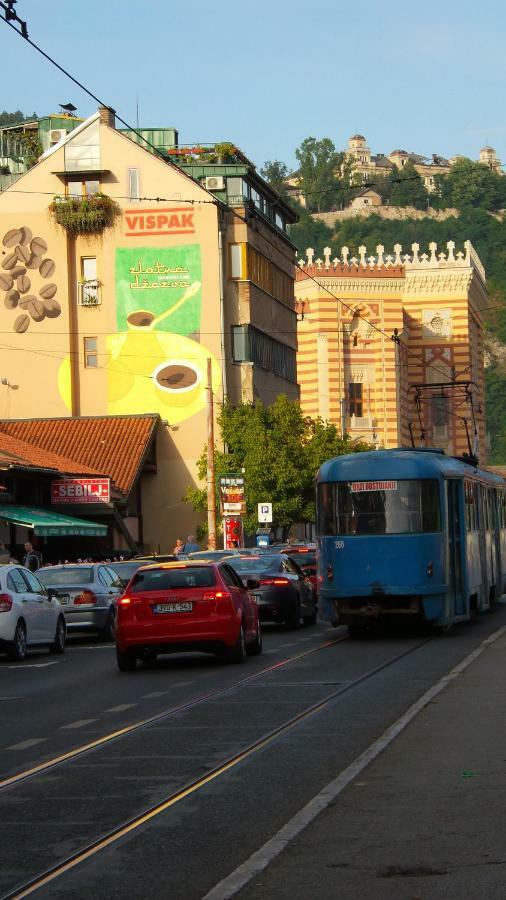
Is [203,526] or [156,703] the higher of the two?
[203,526]

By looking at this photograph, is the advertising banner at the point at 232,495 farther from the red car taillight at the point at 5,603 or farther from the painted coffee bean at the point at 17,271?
the red car taillight at the point at 5,603

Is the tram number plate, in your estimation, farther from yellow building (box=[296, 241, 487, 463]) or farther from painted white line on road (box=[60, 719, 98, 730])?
yellow building (box=[296, 241, 487, 463])

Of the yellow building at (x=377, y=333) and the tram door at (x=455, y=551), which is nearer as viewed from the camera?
the tram door at (x=455, y=551)

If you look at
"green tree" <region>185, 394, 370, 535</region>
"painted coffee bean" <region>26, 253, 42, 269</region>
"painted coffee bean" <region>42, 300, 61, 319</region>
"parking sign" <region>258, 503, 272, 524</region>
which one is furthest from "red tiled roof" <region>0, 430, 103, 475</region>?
"painted coffee bean" <region>26, 253, 42, 269</region>

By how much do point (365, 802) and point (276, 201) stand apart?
204ft

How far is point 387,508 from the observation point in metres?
26.2

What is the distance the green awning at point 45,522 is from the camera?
135ft

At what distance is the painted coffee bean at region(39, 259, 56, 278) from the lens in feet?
204

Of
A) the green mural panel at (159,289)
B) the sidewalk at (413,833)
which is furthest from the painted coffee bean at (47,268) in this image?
the sidewalk at (413,833)

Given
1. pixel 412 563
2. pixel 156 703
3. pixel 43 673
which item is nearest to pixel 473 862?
pixel 156 703

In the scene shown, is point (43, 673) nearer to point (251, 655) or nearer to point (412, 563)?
point (251, 655)

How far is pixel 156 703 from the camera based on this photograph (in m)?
16.6

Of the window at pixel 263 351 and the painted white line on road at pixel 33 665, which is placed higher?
the window at pixel 263 351

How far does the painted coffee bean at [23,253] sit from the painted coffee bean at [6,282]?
872 millimetres
